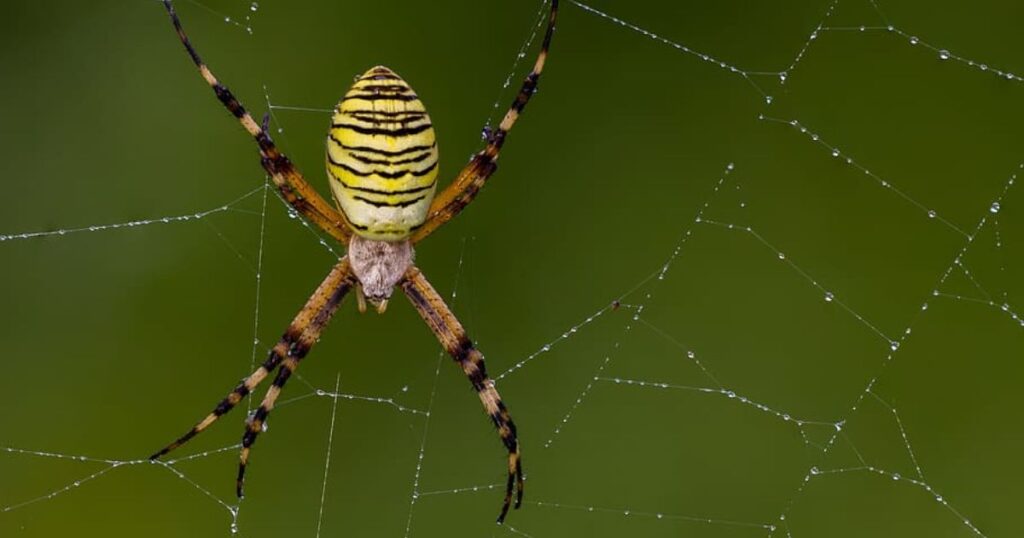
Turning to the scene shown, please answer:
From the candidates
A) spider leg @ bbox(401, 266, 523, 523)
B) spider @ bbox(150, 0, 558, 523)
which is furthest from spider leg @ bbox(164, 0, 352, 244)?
spider leg @ bbox(401, 266, 523, 523)

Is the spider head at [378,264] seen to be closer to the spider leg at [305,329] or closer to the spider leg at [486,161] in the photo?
the spider leg at [305,329]

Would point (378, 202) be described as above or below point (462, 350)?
above

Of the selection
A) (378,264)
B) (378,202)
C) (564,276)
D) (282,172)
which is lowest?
(564,276)

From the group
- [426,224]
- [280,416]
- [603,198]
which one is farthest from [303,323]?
[603,198]

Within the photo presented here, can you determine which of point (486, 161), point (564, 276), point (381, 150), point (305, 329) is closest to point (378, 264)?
point (305, 329)

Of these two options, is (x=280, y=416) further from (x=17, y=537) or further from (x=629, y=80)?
(x=629, y=80)

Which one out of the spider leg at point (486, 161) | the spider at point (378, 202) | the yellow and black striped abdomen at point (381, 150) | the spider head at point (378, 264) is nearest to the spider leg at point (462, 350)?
the spider at point (378, 202)

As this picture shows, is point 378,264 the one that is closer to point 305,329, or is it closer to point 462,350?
point 305,329
